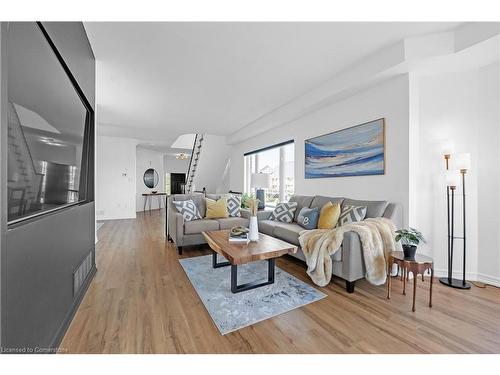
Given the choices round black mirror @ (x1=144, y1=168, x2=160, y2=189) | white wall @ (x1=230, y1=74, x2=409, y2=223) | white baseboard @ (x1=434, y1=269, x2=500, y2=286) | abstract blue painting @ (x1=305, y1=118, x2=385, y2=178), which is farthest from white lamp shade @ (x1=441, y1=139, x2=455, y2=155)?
round black mirror @ (x1=144, y1=168, x2=160, y2=189)

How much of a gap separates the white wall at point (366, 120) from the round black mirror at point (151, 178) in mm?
7016

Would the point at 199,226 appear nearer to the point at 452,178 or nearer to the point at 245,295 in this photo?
the point at 245,295

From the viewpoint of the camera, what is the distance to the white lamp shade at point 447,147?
2.46 m

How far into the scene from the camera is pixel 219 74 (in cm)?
300

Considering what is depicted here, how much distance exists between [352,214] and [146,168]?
8614mm

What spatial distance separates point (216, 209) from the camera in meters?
4.05

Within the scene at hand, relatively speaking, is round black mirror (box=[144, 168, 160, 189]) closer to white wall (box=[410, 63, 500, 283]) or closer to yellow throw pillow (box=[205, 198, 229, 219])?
yellow throw pillow (box=[205, 198, 229, 219])

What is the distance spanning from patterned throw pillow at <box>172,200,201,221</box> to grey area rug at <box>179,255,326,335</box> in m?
0.99

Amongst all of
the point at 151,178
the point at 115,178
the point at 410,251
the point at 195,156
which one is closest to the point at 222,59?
the point at 410,251

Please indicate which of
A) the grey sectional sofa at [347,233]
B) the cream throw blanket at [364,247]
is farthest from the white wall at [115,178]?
the cream throw blanket at [364,247]

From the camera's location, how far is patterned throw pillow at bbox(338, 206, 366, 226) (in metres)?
2.71

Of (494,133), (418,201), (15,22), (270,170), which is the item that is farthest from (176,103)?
(494,133)

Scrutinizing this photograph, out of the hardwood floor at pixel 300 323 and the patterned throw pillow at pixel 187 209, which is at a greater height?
the patterned throw pillow at pixel 187 209

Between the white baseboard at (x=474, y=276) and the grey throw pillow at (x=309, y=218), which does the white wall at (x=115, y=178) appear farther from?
the white baseboard at (x=474, y=276)
